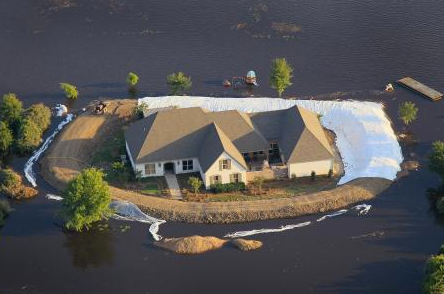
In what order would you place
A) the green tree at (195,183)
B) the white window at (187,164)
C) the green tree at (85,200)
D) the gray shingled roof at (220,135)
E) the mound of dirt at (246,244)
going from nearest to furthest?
the mound of dirt at (246,244)
the green tree at (85,200)
the green tree at (195,183)
the gray shingled roof at (220,135)
the white window at (187,164)

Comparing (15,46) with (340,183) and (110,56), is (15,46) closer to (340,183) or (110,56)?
(110,56)

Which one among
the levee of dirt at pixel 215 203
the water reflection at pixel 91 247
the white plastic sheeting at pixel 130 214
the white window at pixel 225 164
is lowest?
the water reflection at pixel 91 247

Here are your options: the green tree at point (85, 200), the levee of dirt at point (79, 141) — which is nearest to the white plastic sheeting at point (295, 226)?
the green tree at point (85, 200)

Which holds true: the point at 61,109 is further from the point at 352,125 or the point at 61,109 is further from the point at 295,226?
the point at 295,226

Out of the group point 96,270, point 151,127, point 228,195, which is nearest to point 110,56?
point 151,127

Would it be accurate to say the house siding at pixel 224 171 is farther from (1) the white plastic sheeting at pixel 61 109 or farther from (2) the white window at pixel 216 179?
(1) the white plastic sheeting at pixel 61 109

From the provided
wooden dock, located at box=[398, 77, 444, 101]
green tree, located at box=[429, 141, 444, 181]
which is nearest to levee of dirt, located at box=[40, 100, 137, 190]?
wooden dock, located at box=[398, 77, 444, 101]

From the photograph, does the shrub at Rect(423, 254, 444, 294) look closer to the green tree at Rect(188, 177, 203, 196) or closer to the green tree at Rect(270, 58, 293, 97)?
the green tree at Rect(188, 177, 203, 196)
